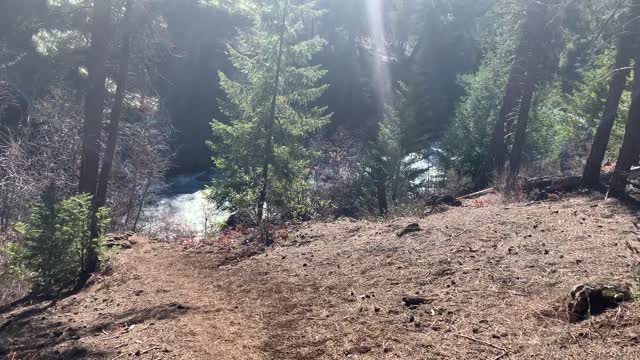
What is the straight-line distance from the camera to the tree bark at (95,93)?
394 inches

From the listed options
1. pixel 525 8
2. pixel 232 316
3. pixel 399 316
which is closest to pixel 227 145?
pixel 525 8

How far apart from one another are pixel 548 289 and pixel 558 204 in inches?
184

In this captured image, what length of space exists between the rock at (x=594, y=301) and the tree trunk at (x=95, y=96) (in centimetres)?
831

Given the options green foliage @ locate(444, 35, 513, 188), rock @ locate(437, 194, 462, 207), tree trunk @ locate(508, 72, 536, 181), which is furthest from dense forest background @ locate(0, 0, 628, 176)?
rock @ locate(437, 194, 462, 207)

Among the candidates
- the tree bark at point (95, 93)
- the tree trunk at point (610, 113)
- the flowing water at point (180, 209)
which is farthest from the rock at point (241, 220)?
the flowing water at point (180, 209)

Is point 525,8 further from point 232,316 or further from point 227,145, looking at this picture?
point 232,316

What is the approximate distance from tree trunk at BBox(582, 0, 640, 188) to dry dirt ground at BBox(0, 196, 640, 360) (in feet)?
5.45

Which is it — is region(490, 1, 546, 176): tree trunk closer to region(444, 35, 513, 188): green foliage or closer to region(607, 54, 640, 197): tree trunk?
region(607, 54, 640, 197): tree trunk

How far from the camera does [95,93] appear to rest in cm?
1023

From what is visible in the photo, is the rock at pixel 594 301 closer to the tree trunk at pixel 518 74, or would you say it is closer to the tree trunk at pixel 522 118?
the tree trunk at pixel 518 74

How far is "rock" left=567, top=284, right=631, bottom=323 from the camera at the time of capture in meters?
4.13

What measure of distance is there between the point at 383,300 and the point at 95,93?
298 inches

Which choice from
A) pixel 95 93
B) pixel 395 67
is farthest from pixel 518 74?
pixel 395 67

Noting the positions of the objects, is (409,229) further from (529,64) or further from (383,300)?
(529,64)
